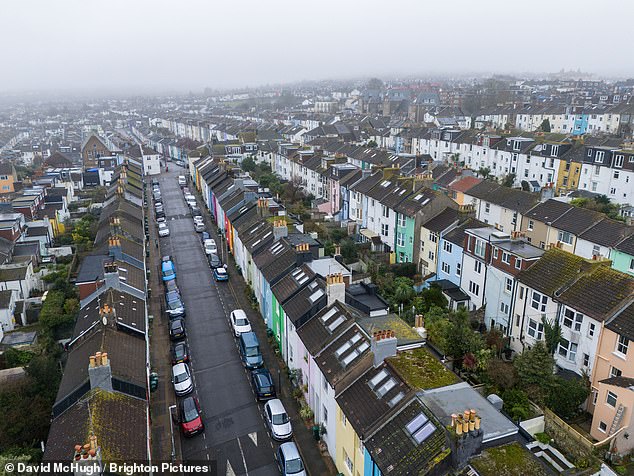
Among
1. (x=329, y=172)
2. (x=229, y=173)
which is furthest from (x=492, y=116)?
(x=229, y=173)

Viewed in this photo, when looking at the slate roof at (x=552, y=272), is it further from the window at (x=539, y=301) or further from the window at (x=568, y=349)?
the window at (x=568, y=349)

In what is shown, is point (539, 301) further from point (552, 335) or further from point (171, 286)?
point (171, 286)

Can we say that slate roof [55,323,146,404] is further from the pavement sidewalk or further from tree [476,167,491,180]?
tree [476,167,491,180]

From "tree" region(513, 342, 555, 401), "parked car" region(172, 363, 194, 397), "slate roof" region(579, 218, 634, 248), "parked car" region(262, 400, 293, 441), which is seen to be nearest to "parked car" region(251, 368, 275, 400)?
"parked car" region(262, 400, 293, 441)

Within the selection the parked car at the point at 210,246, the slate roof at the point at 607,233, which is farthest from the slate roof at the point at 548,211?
the parked car at the point at 210,246

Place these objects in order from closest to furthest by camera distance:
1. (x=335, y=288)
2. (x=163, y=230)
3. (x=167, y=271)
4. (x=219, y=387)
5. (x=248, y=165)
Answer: (x=335, y=288)
(x=219, y=387)
(x=167, y=271)
(x=163, y=230)
(x=248, y=165)

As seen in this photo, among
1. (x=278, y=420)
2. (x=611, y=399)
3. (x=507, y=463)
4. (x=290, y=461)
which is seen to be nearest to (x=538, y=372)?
(x=611, y=399)
